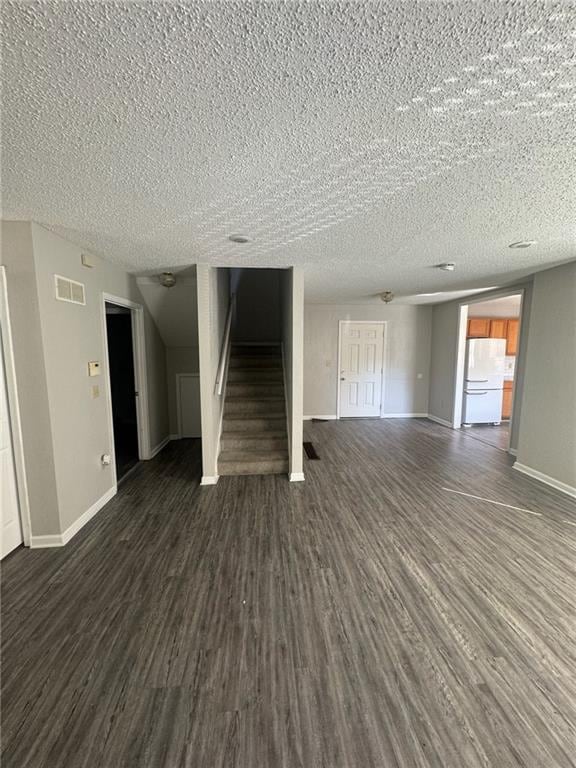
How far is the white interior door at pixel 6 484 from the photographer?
2.22 meters

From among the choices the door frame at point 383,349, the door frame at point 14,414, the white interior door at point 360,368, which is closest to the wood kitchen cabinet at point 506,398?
the door frame at point 383,349

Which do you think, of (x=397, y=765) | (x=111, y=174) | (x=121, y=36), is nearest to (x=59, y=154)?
(x=111, y=174)

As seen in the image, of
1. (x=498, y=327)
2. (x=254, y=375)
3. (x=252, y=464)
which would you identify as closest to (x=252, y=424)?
(x=252, y=464)

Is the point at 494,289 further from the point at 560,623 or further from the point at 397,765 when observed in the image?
the point at 397,765

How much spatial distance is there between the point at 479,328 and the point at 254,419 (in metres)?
→ 4.76

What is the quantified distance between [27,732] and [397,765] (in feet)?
4.72

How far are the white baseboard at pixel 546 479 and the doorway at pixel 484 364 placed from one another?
155 cm

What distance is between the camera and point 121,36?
2.82 feet

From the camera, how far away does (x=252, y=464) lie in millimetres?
3762

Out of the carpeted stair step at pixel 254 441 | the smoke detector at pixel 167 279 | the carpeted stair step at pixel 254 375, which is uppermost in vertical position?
the smoke detector at pixel 167 279

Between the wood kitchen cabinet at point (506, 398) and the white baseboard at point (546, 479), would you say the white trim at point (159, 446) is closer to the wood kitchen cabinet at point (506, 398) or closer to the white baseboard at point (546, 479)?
the white baseboard at point (546, 479)

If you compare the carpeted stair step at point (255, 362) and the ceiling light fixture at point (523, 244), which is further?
the carpeted stair step at point (255, 362)

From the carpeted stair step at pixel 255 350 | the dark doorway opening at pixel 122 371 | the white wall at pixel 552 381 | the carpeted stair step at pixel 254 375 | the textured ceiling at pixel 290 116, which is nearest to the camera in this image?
the textured ceiling at pixel 290 116

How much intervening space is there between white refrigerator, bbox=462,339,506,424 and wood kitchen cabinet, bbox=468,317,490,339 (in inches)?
13.1
